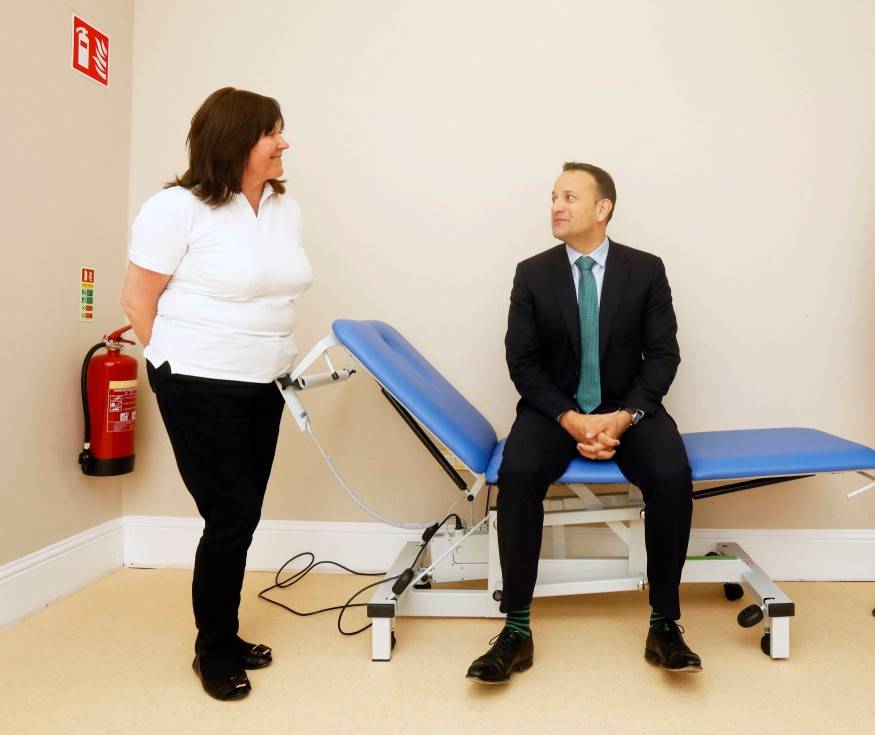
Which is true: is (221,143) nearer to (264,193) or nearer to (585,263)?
(264,193)

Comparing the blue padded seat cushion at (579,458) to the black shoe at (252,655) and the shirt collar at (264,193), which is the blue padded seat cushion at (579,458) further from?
the black shoe at (252,655)

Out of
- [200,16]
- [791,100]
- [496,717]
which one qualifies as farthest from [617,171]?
[496,717]

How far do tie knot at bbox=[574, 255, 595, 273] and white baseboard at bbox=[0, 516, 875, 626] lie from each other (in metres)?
0.98

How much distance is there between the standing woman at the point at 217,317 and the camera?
5.49 feet

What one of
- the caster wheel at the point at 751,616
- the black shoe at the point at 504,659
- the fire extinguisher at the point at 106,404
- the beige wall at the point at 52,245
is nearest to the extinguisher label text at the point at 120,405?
the fire extinguisher at the point at 106,404

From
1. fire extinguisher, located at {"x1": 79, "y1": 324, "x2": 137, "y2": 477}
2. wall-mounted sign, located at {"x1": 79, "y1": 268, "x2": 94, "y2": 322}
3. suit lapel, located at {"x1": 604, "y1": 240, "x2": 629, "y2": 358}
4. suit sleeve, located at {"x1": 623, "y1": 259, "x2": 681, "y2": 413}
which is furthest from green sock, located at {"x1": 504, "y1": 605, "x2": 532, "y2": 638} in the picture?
wall-mounted sign, located at {"x1": 79, "y1": 268, "x2": 94, "y2": 322}

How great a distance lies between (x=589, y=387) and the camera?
222 centimetres

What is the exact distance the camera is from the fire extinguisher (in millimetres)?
2381

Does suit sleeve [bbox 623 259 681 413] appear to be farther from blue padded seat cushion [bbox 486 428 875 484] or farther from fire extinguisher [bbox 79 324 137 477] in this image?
fire extinguisher [bbox 79 324 137 477]

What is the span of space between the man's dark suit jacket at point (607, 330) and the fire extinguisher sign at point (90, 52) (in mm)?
1647

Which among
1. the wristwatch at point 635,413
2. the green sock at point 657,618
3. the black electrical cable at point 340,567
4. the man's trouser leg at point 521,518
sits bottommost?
the black electrical cable at point 340,567

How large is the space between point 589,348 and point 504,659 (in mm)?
945

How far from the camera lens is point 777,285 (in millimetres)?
2555

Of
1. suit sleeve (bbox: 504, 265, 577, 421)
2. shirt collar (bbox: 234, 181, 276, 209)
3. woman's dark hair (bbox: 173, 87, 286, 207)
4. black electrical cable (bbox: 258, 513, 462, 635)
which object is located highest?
woman's dark hair (bbox: 173, 87, 286, 207)
